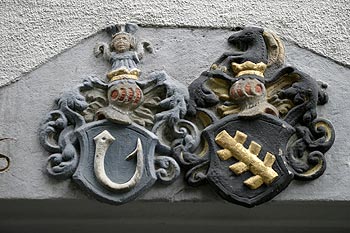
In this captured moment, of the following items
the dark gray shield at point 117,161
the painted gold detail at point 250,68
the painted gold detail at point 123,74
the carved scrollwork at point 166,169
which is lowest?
the carved scrollwork at point 166,169

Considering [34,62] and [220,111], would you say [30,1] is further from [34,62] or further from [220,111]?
[220,111]

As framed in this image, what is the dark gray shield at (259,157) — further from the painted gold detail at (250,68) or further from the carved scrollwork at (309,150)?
the painted gold detail at (250,68)

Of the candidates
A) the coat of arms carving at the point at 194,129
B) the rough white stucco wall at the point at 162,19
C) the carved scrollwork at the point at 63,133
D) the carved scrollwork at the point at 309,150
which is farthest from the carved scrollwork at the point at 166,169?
the rough white stucco wall at the point at 162,19

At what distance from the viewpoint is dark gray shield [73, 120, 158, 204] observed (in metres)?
3.09

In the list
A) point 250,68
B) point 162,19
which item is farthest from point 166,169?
point 162,19

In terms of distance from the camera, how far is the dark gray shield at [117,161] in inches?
122

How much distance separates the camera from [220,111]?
323 centimetres

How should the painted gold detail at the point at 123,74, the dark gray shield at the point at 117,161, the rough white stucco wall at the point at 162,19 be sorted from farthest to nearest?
the rough white stucco wall at the point at 162,19 < the painted gold detail at the point at 123,74 < the dark gray shield at the point at 117,161

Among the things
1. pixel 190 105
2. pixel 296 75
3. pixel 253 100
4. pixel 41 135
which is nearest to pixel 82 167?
pixel 41 135

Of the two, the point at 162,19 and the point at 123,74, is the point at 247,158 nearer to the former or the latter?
the point at 123,74

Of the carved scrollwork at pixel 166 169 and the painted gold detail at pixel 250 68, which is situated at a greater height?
the painted gold detail at pixel 250 68

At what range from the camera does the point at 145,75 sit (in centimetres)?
332

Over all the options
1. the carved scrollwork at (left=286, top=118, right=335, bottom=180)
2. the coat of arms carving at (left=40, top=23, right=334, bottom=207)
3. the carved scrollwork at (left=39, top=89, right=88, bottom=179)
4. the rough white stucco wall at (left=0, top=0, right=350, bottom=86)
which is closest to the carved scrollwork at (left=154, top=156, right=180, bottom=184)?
the coat of arms carving at (left=40, top=23, right=334, bottom=207)

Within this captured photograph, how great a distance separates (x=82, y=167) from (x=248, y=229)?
71 centimetres
